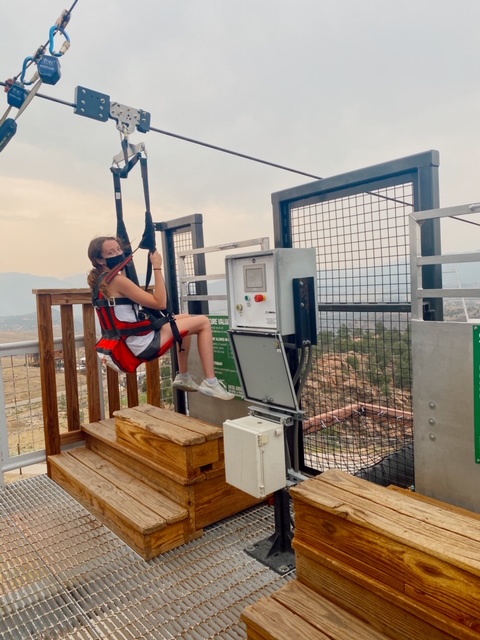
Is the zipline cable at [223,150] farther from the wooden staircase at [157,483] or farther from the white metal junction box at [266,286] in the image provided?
the wooden staircase at [157,483]

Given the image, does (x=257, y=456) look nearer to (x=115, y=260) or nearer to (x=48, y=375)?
(x=115, y=260)

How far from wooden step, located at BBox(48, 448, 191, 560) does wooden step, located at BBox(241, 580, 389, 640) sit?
1.11m

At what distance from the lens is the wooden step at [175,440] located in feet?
10.1

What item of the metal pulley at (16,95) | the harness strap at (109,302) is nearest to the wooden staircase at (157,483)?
the harness strap at (109,302)

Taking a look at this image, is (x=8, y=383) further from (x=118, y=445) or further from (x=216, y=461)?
(x=216, y=461)

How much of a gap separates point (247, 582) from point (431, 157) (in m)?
2.53

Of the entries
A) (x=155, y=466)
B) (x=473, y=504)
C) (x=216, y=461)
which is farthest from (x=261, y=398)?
(x=473, y=504)

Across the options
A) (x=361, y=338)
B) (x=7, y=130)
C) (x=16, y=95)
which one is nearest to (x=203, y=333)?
(x=361, y=338)

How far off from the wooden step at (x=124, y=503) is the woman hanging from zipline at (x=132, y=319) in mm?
874

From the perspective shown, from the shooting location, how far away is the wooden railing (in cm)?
413

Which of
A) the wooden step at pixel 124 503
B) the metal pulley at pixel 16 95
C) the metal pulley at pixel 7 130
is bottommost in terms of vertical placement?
the wooden step at pixel 124 503

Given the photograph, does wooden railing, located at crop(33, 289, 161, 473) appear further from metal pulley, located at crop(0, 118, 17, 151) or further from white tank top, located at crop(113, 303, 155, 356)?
metal pulley, located at crop(0, 118, 17, 151)

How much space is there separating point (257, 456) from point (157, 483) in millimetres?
1154

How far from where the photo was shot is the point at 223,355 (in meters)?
3.90
